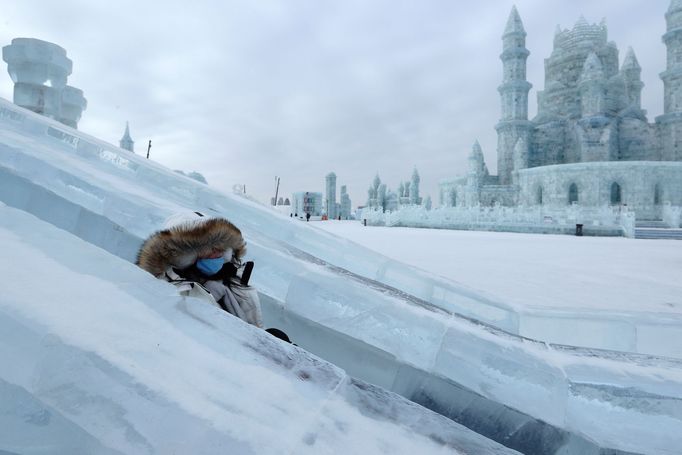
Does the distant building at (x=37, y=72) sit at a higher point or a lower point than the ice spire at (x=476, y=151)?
lower

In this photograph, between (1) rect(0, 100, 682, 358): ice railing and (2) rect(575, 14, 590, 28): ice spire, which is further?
(2) rect(575, 14, 590, 28): ice spire

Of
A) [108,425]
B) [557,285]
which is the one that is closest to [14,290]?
[108,425]

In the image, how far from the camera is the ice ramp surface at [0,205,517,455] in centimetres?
85

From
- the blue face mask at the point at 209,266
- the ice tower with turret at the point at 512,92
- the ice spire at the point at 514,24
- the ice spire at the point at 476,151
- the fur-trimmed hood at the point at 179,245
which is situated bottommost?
the blue face mask at the point at 209,266

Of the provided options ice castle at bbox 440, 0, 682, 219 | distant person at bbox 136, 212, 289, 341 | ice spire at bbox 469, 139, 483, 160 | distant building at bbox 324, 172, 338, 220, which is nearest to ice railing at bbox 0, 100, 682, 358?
distant person at bbox 136, 212, 289, 341

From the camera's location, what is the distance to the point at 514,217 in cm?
1939

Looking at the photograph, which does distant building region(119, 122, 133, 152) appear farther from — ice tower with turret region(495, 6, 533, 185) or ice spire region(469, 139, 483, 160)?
ice tower with turret region(495, 6, 533, 185)

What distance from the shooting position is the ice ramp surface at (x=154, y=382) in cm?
85

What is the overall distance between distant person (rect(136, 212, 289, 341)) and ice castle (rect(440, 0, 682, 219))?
30.0 m

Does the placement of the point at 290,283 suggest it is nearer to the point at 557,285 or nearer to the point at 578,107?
the point at 557,285

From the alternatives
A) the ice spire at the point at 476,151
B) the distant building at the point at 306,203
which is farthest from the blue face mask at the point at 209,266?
the distant building at the point at 306,203

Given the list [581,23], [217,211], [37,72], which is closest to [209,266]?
[217,211]

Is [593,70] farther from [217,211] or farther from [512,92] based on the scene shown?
[217,211]

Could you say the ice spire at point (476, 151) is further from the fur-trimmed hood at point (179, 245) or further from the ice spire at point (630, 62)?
the fur-trimmed hood at point (179, 245)
